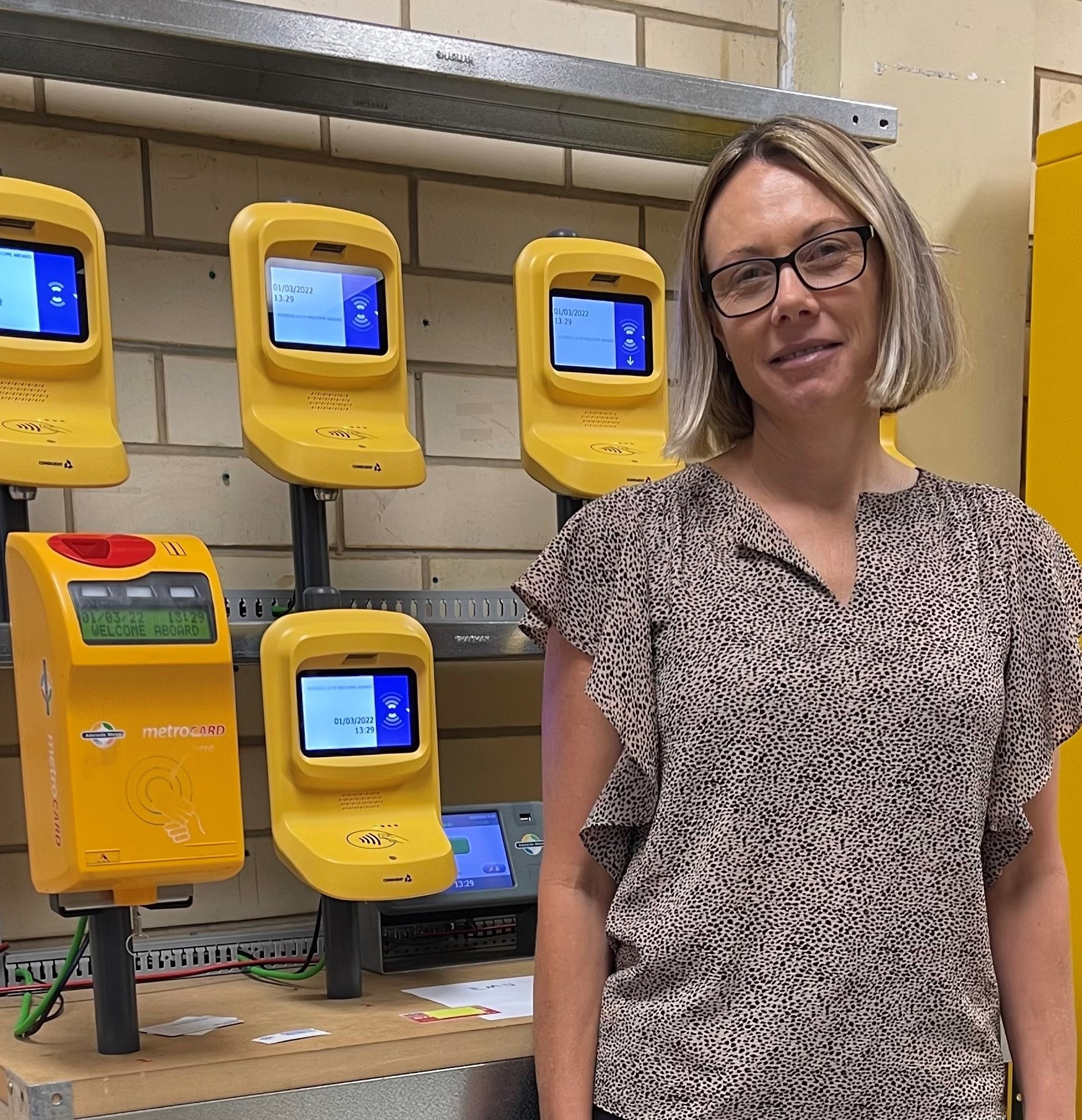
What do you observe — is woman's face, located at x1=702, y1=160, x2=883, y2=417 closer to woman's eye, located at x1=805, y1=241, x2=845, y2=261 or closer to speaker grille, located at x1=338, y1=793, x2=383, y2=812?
woman's eye, located at x1=805, y1=241, x2=845, y2=261

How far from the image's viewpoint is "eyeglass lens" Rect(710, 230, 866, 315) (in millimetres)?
1298

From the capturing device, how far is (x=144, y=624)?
5.07ft

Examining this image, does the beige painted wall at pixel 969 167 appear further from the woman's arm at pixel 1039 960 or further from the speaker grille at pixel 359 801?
the woman's arm at pixel 1039 960

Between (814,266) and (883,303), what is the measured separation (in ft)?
0.26

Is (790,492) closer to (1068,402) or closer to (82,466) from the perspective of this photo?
(82,466)

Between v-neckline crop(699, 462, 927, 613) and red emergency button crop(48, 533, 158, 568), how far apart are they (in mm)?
650

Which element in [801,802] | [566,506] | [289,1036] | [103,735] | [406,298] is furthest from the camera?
[406,298]

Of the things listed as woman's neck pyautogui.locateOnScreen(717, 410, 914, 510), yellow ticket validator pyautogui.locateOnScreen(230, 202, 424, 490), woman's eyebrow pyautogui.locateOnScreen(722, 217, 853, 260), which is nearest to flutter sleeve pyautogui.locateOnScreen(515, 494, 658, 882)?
woman's neck pyautogui.locateOnScreen(717, 410, 914, 510)

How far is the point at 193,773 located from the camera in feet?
5.12

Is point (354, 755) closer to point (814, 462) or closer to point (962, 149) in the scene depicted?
point (814, 462)

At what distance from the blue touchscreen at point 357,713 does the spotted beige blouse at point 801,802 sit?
0.61 metres

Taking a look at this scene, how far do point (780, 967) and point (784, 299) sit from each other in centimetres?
58

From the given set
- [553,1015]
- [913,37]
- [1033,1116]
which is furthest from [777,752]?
[913,37]

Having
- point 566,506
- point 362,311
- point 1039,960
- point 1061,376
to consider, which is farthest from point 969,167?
point 1039,960
